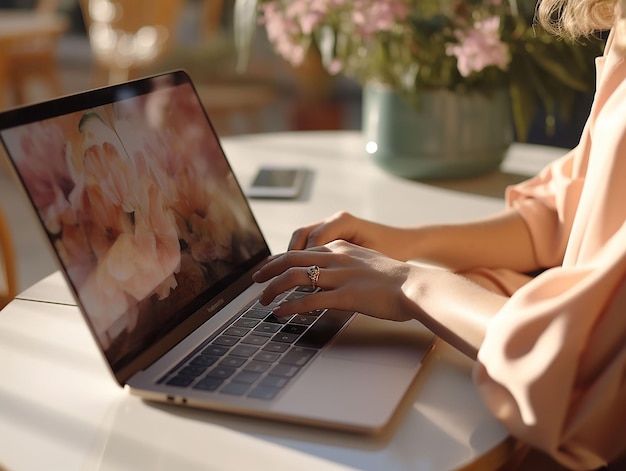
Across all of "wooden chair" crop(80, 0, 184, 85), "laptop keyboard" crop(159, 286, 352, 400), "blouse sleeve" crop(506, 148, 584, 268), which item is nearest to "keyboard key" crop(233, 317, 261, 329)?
"laptop keyboard" crop(159, 286, 352, 400)

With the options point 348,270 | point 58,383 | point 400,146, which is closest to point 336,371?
point 348,270

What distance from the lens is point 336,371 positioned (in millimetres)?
660

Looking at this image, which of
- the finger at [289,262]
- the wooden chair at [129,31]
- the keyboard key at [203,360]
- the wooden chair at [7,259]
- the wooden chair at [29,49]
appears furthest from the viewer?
the wooden chair at [129,31]

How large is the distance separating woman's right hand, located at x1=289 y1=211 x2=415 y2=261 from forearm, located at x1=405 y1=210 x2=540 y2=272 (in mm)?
12

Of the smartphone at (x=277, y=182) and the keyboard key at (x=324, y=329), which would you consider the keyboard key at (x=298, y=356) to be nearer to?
the keyboard key at (x=324, y=329)

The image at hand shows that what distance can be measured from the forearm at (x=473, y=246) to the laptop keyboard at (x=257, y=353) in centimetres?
22

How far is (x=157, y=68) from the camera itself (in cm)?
467

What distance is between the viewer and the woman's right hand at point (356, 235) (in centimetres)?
89

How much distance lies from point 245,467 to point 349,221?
0.40 m

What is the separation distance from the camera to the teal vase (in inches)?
49.7

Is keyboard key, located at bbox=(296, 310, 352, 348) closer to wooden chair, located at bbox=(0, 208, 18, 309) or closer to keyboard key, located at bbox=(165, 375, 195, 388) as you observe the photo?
keyboard key, located at bbox=(165, 375, 195, 388)

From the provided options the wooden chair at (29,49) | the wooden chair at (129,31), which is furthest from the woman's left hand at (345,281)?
the wooden chair at (129,31)

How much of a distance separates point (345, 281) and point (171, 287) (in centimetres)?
16

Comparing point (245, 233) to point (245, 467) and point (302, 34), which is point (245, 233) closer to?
point (245, 467)
